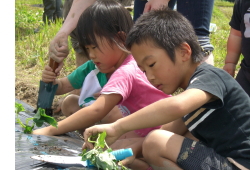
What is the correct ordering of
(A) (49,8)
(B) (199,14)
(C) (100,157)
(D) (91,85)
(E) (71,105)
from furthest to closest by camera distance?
(A) (49,8) → (E) (71,105) → (D) (91,85) → (B) (199,14) → (C) (100,157)

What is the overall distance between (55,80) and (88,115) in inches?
27.5

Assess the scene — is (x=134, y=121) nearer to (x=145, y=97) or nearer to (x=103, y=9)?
(x=145, y=97)

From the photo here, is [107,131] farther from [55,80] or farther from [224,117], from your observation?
[55,80]

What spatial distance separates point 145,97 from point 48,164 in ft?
2.81

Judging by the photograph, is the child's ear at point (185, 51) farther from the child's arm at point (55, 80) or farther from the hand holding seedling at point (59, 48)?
the child's arm at point (55, 80)

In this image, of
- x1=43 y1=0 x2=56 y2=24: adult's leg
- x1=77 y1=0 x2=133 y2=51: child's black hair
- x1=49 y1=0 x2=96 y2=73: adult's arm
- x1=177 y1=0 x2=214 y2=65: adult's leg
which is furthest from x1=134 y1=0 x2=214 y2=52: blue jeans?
x1=43 y1=0 x2=56 y2=24: adult's leg

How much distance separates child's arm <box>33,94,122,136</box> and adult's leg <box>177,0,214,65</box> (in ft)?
2.27

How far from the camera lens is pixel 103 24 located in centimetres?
217

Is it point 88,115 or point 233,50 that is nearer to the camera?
point 88,115

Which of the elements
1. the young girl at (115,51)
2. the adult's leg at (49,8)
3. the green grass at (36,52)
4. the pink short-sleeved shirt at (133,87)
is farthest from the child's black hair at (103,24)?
the adult's leg at (49,8)

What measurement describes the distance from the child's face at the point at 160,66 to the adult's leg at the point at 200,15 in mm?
635

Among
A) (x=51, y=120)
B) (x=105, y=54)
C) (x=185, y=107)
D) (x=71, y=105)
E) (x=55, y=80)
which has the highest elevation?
(x=185, y=107)

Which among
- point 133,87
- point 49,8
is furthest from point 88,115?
point 49,8
